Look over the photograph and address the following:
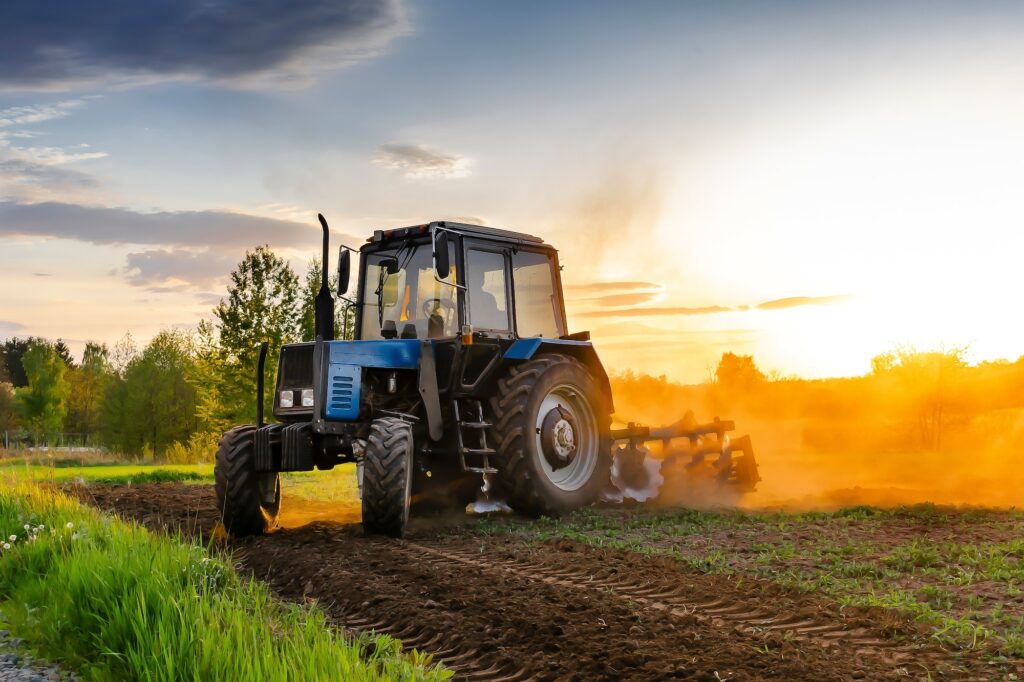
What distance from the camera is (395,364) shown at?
10.3 m

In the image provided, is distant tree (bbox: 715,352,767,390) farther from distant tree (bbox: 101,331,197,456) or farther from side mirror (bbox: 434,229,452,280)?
distant tree (bbox: 101,331,197,456)

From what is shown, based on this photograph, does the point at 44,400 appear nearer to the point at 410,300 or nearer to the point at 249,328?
the point at 249,328

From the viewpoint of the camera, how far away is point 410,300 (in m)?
10.9

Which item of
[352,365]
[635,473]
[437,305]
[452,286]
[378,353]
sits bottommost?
[635,473]

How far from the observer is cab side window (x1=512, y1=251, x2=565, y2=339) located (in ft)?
38.6

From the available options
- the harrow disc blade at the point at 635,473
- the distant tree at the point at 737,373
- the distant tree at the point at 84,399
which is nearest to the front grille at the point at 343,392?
the harrow disc blade at the point at 635,473

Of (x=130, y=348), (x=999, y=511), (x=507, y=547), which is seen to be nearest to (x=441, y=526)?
(x=507, y=547)

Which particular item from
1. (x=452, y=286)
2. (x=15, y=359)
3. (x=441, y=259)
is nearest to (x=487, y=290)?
(x=452, y=286)

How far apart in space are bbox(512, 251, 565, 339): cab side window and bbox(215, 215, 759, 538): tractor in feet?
0.07

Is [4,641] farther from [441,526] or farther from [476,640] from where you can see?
[441,526]

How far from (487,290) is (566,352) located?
1.48 m

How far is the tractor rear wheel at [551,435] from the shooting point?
1080 cm

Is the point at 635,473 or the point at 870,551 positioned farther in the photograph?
the point at 635,473

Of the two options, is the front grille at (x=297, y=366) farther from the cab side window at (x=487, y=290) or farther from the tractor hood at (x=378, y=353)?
the cab side window at (x=487, y=290)
